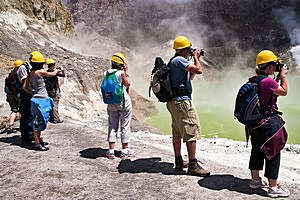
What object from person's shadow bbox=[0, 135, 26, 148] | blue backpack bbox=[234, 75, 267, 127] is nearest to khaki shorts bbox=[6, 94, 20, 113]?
person's shadow bbox=[0, 135, 26, 148]

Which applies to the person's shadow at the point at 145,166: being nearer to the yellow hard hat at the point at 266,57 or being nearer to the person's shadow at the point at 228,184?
the person's shadow at the point at 228,184

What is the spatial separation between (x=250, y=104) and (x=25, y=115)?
12.7ft

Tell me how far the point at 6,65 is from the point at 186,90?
11.6 meters

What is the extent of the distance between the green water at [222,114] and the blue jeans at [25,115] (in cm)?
908

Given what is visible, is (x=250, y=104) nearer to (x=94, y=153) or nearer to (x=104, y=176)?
(x=104, y=176)

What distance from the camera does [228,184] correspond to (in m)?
4.45

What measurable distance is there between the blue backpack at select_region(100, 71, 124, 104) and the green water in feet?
30.9

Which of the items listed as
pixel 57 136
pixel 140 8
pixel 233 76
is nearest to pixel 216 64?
pixel 233 76

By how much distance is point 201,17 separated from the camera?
51625 mm

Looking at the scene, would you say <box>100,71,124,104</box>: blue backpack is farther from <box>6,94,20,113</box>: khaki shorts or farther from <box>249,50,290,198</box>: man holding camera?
<box>6,94,20,113</box>: khaki shorts

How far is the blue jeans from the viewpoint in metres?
6.14

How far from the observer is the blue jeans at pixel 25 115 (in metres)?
6.14

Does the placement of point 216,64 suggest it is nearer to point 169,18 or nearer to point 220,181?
point 169,18

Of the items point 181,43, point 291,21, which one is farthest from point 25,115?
point 291,21
